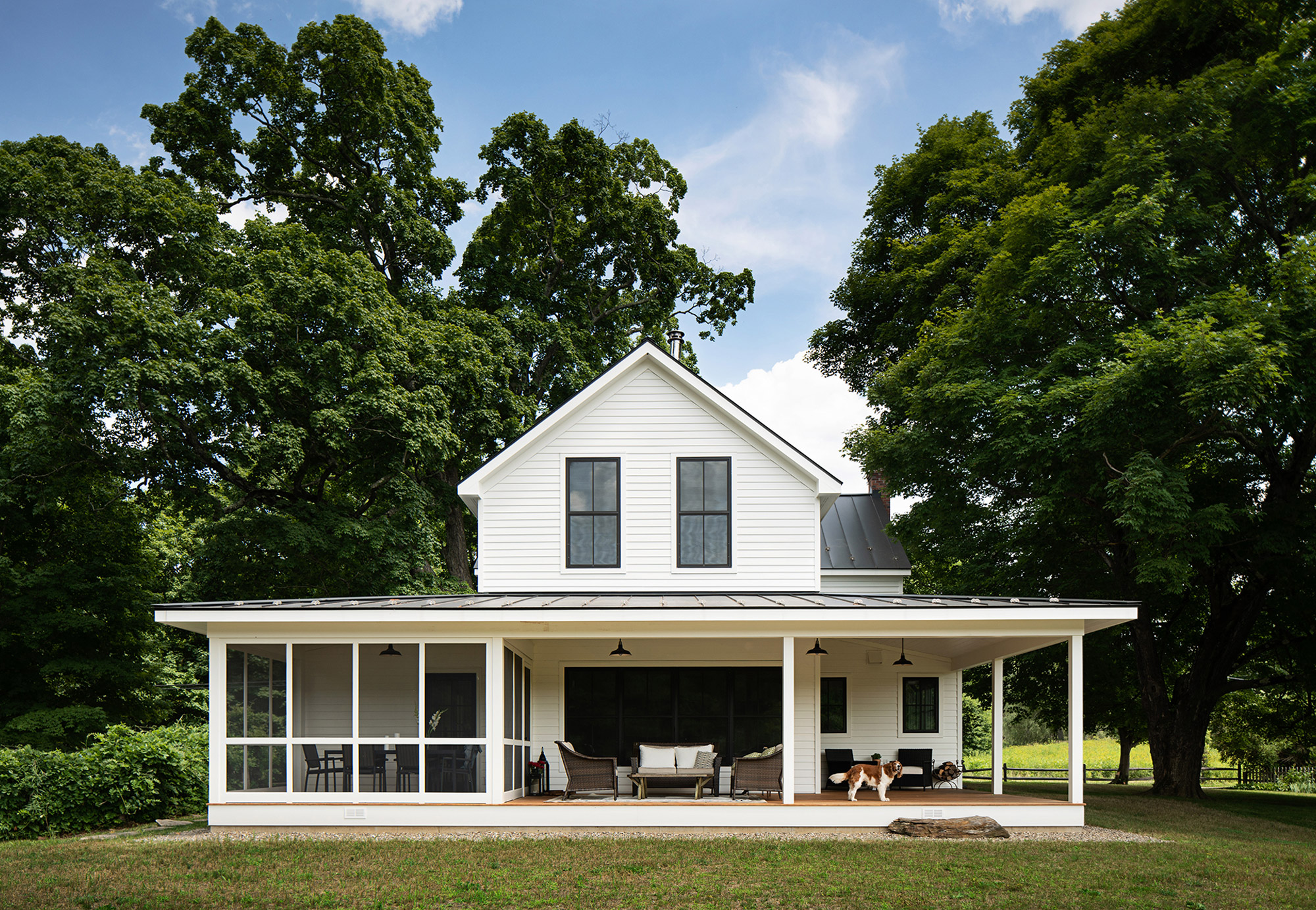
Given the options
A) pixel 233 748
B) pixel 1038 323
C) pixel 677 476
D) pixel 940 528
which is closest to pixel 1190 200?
pixel 1038 323

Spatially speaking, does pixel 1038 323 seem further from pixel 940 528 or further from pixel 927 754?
pixel 927 754

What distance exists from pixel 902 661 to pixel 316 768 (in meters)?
8.72

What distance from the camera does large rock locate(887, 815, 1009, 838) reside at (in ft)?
36.0

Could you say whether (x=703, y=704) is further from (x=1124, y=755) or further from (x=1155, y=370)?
(x=1124, y=755)

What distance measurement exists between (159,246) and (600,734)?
1369 centimetres

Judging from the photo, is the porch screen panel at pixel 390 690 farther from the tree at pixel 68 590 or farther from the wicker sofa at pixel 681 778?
the tree at pixel 68 590

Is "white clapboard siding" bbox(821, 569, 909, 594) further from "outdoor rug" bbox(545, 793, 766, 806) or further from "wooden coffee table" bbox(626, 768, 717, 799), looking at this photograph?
"wooden coffee table" bbox(626, 768, 717, 799)

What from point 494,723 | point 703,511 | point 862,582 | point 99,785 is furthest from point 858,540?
point 99,785

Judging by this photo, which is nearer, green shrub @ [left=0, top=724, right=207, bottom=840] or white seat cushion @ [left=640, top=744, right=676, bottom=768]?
green shrub @ [left=0, top=724, right=207, bottom=840]

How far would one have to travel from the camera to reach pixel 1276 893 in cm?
820

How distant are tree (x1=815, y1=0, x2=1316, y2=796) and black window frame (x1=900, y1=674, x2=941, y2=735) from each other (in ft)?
12.3

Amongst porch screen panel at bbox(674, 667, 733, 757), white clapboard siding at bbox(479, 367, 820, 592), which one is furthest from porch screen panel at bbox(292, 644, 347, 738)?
porch screen panel at bbox(674, 667, 733, 757)

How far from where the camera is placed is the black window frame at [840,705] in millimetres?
15844

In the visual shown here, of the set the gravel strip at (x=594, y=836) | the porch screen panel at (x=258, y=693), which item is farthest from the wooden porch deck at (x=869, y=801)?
the porch screen panel at (x=258, y=693)
